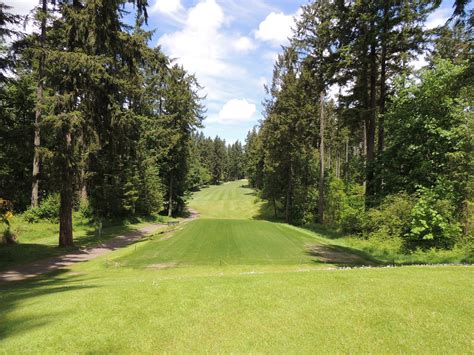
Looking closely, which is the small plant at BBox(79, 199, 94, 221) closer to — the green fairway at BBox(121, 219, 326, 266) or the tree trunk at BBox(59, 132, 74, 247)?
the tree trunk at BBox(59, 132, 74, 247)

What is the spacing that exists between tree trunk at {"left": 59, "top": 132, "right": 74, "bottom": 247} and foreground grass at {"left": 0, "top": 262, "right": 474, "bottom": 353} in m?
10.0

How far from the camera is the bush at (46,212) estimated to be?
901 inches

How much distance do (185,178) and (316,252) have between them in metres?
30.9

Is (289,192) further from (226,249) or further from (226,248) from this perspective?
(226,249)

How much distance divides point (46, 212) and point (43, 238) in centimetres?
356

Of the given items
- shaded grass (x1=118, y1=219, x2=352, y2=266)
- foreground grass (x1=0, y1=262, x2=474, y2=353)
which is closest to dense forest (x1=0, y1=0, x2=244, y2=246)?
shaded grass (x1=118, y1=219, x2=352, y2=266)

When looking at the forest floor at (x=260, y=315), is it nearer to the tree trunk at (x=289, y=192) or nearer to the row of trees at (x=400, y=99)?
the row of trees at (x=400, y=99)

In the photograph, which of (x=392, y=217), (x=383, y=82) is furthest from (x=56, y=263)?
(x=383, y=82)

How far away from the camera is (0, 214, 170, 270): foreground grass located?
49.4 ft

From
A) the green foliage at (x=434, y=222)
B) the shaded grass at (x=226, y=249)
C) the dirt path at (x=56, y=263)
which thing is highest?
the green foliage at (x=434, y=222)

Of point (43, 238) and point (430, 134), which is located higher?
point (430, 134)

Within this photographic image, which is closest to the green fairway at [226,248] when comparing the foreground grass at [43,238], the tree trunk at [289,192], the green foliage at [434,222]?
the foreground grass at [43,238]

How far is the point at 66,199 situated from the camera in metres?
17.7

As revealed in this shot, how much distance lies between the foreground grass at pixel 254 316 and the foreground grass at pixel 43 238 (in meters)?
8.55
